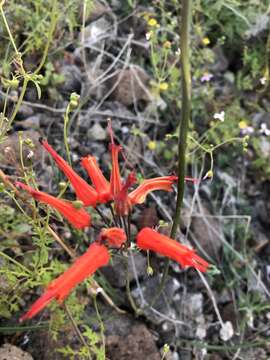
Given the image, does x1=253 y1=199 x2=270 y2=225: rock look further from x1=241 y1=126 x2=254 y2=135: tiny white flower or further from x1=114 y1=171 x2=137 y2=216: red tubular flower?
x1=114 y1=171 x2=137 y2=216: red tubular flower

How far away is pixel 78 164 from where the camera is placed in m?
2.78

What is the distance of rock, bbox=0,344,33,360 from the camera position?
204 centimetres

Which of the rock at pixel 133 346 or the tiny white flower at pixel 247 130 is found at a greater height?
the tiny white flower at pixel 247 130

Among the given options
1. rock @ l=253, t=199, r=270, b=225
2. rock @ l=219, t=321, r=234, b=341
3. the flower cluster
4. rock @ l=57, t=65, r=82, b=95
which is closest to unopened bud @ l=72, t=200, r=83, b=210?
the flower cluster

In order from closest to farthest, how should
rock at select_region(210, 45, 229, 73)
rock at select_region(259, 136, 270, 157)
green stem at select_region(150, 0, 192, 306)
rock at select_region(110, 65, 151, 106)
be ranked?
green stem at select_region(150, 0, 192, 306)
rock at select_region(110, 65, 151, 106)
rock at select_region(259, 136, 270, 157)
rock at select_region(210, 45, 229, 73)

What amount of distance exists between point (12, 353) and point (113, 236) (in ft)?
2.75

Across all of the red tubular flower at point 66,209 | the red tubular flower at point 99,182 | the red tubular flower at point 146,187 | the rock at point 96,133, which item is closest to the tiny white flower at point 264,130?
the rock at point 96,133

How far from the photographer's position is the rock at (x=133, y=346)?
2285 millimetres

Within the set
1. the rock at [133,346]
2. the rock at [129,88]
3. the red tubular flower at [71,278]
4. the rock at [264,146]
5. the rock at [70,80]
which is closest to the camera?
the red tubular flower at [71,278]

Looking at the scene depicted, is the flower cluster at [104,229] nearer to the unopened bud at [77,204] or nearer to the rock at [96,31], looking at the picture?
the unopened bud at [77,204]

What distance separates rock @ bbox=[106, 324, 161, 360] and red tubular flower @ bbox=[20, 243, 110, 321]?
3.18 feet

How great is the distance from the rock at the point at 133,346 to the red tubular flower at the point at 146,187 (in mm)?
891

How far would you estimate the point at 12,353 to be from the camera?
207cm

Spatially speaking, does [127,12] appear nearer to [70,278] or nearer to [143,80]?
[143,80]
